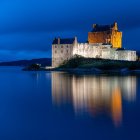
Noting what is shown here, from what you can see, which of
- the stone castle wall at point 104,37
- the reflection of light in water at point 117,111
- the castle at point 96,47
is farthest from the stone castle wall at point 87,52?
the reflection of light in water at point 117,111

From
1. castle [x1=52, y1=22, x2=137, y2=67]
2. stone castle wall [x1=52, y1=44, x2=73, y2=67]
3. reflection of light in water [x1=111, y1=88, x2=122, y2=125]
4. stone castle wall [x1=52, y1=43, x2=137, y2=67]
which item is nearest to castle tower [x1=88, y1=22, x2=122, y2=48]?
castle [x1=52, y1=22, x2=137, y2=67]

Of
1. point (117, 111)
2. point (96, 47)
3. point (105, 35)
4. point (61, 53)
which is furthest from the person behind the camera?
point (105, 35)

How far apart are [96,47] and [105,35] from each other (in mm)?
7581

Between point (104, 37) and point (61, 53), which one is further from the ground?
point (104, 37)

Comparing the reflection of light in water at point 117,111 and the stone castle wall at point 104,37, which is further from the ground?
the stone castle wall at point 104,37

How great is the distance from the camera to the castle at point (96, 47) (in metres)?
71.1

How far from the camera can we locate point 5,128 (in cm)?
1175

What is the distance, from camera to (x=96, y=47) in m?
74.8

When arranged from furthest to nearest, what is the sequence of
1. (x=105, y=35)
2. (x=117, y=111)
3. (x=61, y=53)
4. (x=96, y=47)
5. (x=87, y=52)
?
(x=105, y=35)
(x=96, y=47)
(x=87, y=52)
(x=61, y=53)
(x=117, y=111)

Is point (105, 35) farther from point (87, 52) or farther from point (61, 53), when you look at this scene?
point (61, 53)

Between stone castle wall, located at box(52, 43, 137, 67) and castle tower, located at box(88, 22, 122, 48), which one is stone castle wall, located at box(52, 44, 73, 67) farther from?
castle tower, located at box(88, 22, 122, 48)

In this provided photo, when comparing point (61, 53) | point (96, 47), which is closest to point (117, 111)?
point (61, 53)

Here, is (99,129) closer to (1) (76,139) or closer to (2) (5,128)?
(1) (76,139)

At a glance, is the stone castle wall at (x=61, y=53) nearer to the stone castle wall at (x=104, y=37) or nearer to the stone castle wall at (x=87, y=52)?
the stone castle wall at (x=87, y=52)
